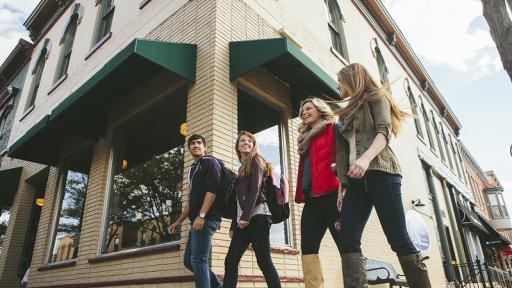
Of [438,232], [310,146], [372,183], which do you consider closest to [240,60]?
[310,146]

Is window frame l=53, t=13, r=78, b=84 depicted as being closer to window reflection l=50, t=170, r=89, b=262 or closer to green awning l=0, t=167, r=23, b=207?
green awning l=0, t=167, r=23, b=207

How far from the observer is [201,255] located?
3469mm

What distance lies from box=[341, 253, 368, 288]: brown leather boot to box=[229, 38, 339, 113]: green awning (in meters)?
3.18

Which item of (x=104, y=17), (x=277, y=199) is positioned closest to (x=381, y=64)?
(x=104, y=17)

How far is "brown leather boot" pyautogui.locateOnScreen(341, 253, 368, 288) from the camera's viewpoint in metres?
2.26

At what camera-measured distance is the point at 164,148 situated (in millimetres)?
6043

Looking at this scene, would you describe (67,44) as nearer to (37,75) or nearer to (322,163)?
(37,75)

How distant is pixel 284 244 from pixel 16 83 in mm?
13949

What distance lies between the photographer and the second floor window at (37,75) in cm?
1195

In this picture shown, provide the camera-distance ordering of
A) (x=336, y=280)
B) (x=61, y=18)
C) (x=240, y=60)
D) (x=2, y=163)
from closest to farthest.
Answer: (x=240, y=60), (x=336, y=280), (x=61, y=18), (x=2, y=163)

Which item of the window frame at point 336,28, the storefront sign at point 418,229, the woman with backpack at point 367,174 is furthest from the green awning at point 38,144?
the storefront sign at point 418,229

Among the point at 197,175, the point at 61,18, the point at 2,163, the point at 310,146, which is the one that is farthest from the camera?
the point at 2,163

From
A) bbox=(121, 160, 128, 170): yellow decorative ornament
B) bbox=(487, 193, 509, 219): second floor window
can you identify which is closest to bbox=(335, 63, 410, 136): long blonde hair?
bbox=(121, 160, 128, 170): yellow decorative ornament

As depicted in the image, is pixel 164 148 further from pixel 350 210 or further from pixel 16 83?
pixel 16 83
